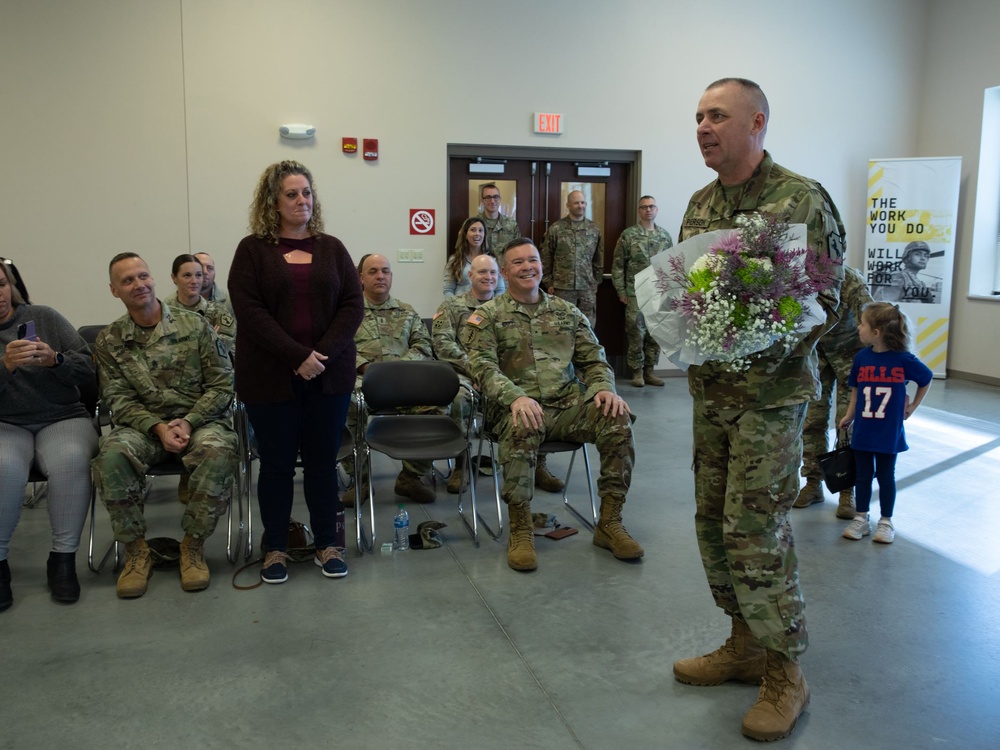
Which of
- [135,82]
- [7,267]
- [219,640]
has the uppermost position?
[135,82]

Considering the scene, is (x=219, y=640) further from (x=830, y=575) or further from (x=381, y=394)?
(x=830, y=575)

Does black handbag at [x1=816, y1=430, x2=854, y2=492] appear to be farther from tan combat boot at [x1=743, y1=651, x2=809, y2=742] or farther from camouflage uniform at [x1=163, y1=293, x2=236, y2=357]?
camouflage uniform at [x1=163, y1=293, x2=236, y2=357]

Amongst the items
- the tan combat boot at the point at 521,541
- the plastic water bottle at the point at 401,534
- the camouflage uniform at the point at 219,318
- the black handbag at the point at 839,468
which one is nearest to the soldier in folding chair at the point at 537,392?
the tan combat boot at the point at 521,541

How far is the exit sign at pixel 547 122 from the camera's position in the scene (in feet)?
26.8

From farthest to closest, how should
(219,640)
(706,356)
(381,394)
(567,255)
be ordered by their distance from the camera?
(567,255)
(381,394)
(219,640)
(706,356)

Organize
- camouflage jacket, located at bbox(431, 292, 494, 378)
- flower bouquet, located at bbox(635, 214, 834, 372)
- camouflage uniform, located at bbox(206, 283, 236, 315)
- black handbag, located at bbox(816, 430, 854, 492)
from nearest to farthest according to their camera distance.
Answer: flower bouquet, located at bbox(635, 214, 834, 372)
black handbag, located at bbox(816, 430, 854, 492)
camouflage jacket, located at bbox(431, 292, 494, 378)
camouflage uniform, located at bbox(206, 283, 236, 315)

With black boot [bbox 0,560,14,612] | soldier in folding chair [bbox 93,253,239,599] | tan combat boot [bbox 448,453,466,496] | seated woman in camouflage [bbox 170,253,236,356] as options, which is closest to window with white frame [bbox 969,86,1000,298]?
tan combat boot [bbox 448,453,466,496]

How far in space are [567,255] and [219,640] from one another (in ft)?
19.7

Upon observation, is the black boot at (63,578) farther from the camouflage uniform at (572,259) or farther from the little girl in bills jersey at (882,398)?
the camouflage uniform at (572,259)

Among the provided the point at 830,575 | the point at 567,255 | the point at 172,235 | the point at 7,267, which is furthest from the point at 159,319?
the point at 567,255

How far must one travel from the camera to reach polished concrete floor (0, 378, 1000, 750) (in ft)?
7.83

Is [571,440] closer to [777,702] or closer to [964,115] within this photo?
[777,702]

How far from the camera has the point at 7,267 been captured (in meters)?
3.58

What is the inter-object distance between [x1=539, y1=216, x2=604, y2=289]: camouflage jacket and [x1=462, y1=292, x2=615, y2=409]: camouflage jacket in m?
4.12
